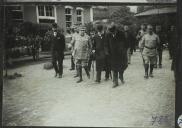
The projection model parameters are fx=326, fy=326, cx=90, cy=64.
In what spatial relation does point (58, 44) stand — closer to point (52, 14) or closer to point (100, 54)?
point (52, 14)

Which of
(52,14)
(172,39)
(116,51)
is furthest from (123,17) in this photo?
(52,14)

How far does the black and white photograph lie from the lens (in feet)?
14.7

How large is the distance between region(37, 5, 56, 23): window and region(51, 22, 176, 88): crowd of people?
13 cm

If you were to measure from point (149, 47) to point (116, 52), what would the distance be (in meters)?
0.49

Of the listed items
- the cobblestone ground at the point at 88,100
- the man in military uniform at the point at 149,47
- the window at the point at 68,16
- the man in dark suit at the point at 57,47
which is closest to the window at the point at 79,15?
the window at the point at 68,16

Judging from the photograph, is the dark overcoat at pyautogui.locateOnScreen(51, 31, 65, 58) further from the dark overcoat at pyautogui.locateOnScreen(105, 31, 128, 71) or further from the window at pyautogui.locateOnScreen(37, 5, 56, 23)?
the dark overcoat at pyautogui.locateOnScreen(105, 31, 128, 71)

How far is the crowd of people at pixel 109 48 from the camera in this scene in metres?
4.59

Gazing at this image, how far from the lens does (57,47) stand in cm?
473

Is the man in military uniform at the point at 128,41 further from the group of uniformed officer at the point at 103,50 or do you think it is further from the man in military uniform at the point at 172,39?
the man in military uniform at the point at 172,39

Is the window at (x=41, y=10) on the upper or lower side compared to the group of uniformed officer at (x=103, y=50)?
upper

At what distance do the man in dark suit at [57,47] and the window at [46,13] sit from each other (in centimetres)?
12

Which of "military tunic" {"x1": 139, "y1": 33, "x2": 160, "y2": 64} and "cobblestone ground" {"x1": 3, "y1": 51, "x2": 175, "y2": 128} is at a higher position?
"military tunic" {"x1": 139, "y1": 33, "x2": 160, "y2": 64}

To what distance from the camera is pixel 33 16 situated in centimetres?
468

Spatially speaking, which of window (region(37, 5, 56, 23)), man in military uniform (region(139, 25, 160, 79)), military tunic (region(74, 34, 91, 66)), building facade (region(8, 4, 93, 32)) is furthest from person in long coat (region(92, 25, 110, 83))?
window (region(37, 5, 56, 23))
